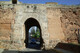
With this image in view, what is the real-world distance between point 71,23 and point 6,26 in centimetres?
708

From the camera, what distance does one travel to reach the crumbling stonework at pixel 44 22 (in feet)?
41.0

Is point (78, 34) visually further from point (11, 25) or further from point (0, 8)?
point (0, 8)

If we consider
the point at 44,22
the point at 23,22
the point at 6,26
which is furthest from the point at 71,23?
the point at 6,26

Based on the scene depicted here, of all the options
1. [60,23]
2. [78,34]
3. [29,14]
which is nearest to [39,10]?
[29,14]

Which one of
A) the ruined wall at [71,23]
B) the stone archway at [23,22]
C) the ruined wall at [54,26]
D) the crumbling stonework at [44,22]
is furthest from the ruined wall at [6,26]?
the ruined wall at [71,23]

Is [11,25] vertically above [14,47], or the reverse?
[11,25]

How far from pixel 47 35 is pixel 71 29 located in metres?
2.68

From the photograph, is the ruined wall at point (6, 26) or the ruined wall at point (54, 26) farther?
the ruined wall at point (54, 26)

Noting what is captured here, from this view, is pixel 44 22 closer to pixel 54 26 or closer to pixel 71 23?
pixel 54 26

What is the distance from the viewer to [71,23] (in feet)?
42.1

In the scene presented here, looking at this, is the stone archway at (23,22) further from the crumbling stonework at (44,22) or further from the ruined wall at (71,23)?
the ruined wall at (71,23)

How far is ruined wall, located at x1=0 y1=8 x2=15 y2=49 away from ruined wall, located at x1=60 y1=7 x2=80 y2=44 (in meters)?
5.63

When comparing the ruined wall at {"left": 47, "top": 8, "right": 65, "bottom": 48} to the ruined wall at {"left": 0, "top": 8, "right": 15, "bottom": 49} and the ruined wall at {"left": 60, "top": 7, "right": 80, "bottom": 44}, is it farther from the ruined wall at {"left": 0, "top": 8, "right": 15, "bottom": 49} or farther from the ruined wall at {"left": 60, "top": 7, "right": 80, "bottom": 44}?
the ruined wall at {"left": 0, "top": 8, "right": 15, "bottom": 49}

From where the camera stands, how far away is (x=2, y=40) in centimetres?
1238
